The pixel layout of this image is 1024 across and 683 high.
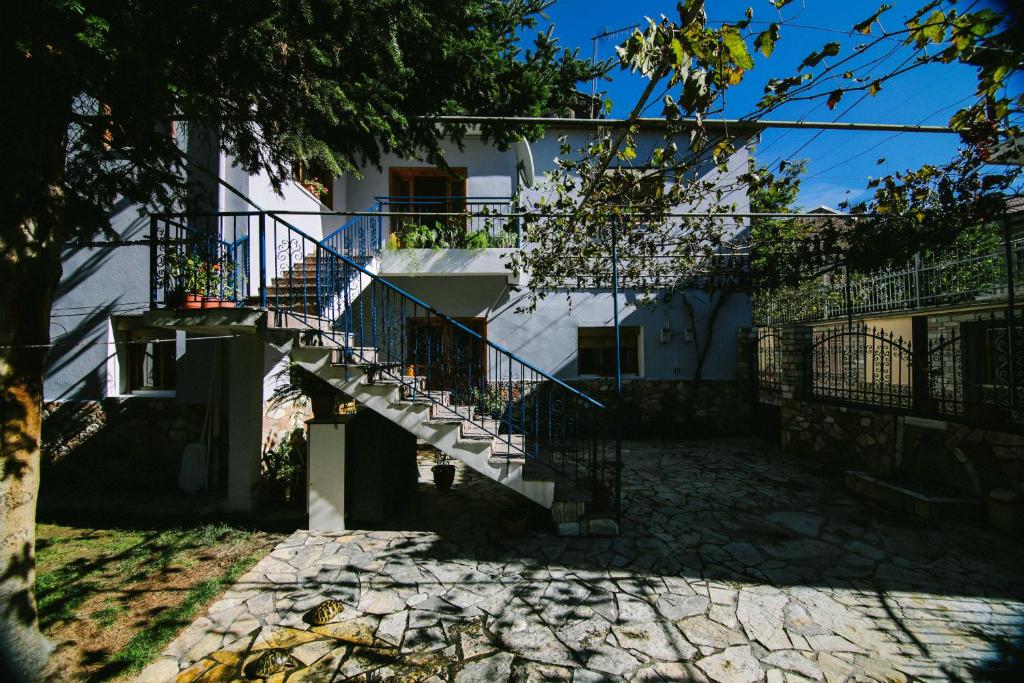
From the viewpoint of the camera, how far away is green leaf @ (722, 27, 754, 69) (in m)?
2.50

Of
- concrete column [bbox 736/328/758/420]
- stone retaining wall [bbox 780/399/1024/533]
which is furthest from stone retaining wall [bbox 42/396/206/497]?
concrete column [bbox 736/328/758/420]

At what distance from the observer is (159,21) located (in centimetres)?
229

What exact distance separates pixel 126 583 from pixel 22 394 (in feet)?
7.55

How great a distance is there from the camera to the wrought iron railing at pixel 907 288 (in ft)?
21.4

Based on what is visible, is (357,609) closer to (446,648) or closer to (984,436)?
(446,648)

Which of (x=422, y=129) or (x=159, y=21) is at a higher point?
(x=422, y=129)

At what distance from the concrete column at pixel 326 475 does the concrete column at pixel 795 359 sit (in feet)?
26.9

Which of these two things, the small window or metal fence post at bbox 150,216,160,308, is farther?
the small window

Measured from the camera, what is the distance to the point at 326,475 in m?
5.13

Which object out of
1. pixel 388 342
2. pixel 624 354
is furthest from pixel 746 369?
pixel 388 342

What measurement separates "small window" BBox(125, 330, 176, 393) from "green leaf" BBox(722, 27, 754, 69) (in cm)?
834

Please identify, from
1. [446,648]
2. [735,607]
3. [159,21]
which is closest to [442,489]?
[446,648]

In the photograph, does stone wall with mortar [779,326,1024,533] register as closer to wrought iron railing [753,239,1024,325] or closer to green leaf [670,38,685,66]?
wrought iron railing [753,239,1024,325]

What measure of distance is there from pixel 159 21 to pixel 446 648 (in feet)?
13.7
